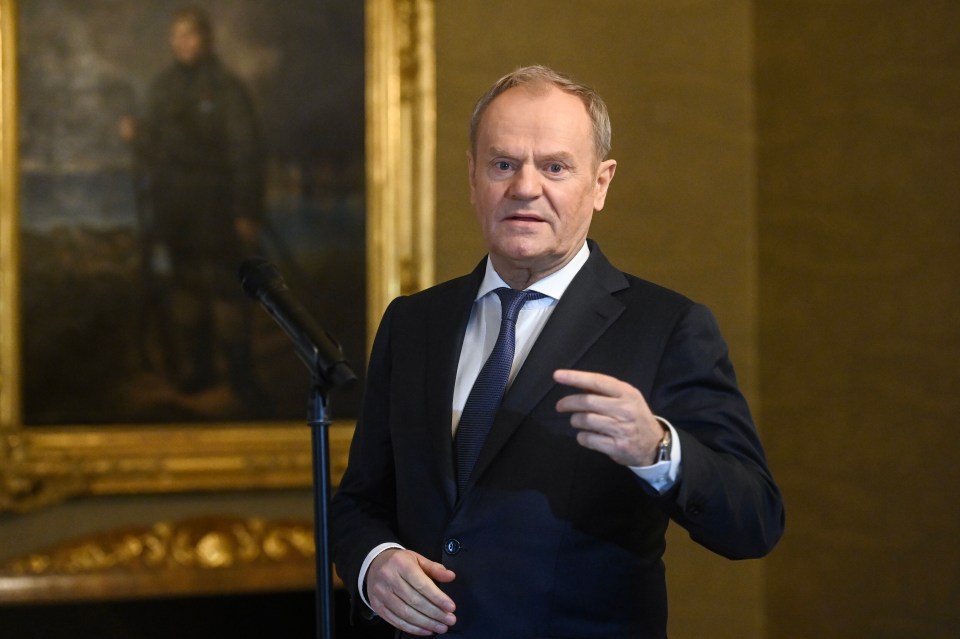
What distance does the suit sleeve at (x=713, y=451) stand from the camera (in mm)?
1760

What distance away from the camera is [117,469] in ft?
13.6

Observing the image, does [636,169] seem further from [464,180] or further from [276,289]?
[276,289]

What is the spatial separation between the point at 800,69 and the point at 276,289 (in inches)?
129

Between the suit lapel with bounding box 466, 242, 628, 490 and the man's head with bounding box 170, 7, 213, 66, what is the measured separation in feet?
8.71

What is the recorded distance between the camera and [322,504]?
5.97ft

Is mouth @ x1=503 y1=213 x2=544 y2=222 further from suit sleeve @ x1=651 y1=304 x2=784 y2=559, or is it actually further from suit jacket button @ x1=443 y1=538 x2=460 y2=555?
suit jacket button @ x1=443 y1=538 x2=460 y2=555

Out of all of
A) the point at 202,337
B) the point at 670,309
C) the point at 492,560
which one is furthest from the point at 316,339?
the point at 202,337

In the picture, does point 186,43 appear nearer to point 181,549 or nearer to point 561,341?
point 181,549

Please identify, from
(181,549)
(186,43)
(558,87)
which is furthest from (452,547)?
(186,43)

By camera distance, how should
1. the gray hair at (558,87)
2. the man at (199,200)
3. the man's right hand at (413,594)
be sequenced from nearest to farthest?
the man's right hand at (413,594) < the gray hair at (558,87) < the man at (199,200)

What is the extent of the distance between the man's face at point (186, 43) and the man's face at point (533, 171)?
99.5 inches

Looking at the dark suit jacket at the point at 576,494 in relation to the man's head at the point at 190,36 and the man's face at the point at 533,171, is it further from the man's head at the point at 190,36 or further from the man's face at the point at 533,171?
the man's head at the point at 190,36

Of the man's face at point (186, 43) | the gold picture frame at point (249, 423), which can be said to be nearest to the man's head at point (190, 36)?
the man's face at point (186, 43)

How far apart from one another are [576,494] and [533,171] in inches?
22.6
